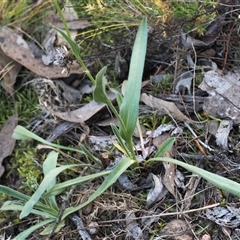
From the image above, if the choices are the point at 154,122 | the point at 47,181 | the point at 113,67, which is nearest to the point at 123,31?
the point at 113,67

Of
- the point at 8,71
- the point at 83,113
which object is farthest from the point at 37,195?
the point at 8,71

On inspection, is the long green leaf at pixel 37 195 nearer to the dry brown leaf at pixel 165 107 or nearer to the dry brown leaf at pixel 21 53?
the dry brown leaf at pixel 165 107

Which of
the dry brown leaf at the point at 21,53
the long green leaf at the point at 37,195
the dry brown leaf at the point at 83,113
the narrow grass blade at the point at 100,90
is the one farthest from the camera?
the dry brown leaf at the point at 21,53

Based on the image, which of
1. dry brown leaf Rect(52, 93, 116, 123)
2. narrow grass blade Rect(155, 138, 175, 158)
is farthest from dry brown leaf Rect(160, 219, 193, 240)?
dry brown leaf Rect(52, 93, 116, 123)

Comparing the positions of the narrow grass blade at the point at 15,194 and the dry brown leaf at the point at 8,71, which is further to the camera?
the dry brown leaf at the point at 8,71

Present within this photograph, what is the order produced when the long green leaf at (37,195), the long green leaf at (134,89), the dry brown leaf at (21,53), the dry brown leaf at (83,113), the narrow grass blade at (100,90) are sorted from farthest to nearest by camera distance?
1. the dry brown leaf at (21,53)
2. the dry brown leaf at (83,113)
3. the long green leaf at (134,89)
4. the long green leaf at (37,195)
5. the narrow grass blade at (100,90)

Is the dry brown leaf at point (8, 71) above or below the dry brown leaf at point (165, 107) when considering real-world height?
above

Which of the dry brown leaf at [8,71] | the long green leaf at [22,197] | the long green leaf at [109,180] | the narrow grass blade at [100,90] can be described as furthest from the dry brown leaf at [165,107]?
the dry brown leaf at [8,71]

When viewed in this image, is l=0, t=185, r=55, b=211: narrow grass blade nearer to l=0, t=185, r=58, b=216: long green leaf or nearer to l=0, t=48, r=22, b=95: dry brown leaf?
l=0, t=185, r=58, b=216: long green leaf
